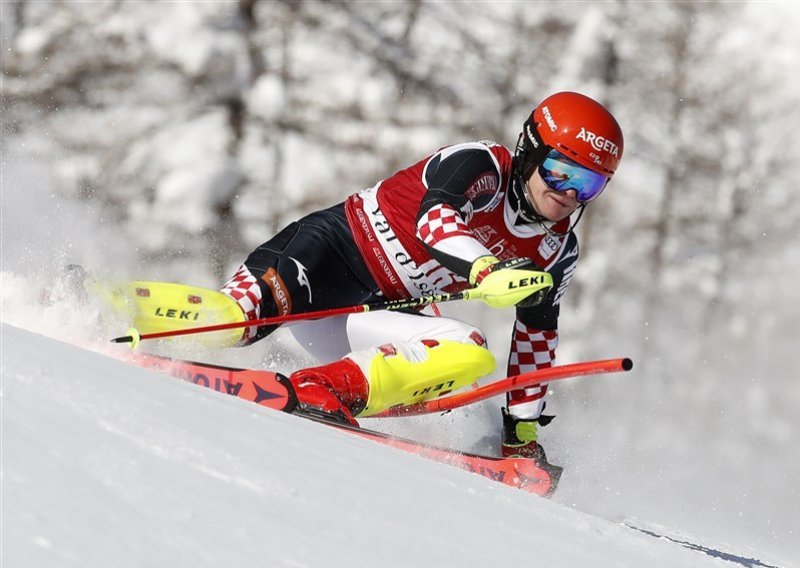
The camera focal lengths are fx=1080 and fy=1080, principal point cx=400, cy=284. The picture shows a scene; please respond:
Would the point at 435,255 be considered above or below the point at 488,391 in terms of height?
above

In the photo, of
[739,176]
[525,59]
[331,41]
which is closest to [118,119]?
[331,41]

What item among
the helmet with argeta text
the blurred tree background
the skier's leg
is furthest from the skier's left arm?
the blurred tree background

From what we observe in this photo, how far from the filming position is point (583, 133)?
389 centimetres

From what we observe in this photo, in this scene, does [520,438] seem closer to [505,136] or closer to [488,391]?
[488,391]

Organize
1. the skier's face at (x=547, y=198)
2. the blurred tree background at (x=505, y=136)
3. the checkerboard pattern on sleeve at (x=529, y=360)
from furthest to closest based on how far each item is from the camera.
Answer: the blurred tree background at (x=505, y=136) < the checkerboard pattern on sleeve at (x=529, y=360) < the skier's face at (x=547, y=198)

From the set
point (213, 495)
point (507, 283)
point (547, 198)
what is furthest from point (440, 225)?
point (213, 495)

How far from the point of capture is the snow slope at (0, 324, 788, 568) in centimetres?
162

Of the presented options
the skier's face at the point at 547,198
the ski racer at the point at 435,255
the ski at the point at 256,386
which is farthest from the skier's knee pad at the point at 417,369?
the skier's face at the point at 547,198

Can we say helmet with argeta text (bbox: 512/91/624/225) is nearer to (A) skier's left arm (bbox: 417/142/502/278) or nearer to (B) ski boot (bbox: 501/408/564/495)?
(A) skier's left arm (bbox: 417/142/502/278)

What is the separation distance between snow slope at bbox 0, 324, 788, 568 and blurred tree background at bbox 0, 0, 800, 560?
12.5 meters

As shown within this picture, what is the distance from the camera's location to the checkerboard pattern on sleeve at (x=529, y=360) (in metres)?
4.50

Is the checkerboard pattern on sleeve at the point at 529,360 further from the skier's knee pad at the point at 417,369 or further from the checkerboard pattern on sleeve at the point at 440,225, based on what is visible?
the checkerboard pattern on sleeve at the point at 440,225

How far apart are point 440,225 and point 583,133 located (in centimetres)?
63

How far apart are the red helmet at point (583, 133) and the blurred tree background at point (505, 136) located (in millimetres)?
10766
